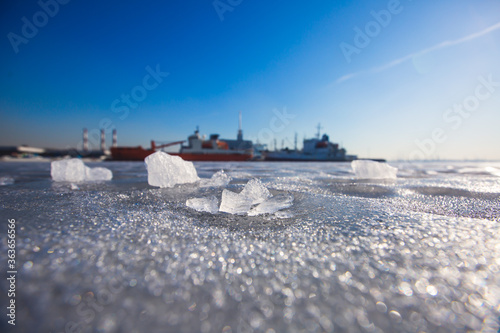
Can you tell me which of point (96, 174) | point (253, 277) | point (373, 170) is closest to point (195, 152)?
point (96, 174)

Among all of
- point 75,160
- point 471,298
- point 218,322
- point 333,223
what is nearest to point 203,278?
point 218,322

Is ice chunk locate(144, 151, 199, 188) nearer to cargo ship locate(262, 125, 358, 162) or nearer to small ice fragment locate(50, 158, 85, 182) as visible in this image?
small ice fragment locate(50, 158, 85, 182)

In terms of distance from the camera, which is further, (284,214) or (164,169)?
(164,169)

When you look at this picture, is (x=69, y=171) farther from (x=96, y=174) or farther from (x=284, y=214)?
(x=284, y=214)

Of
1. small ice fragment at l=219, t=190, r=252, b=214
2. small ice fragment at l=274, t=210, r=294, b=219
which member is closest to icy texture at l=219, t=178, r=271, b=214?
small ice fragment at l=219, t=190, r=252, b=214

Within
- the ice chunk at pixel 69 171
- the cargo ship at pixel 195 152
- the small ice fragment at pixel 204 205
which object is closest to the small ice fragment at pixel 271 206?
the small ice fragment at pixel 204 205

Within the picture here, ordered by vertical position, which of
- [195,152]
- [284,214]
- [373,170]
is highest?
[195,152]
